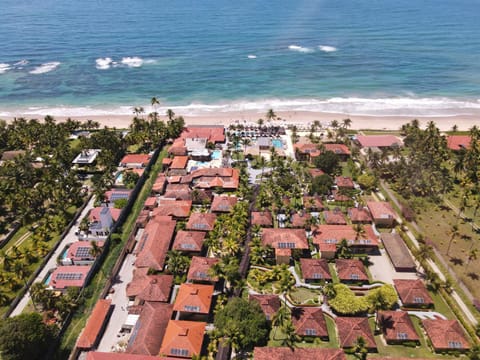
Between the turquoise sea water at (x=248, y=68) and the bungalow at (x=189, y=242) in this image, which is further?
the turquoise sea water at (x=248, y=68)

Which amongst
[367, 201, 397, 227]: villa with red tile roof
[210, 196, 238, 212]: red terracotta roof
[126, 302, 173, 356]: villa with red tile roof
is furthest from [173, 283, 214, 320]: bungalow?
[367, 201, 397, 227]: villa with red tile roof

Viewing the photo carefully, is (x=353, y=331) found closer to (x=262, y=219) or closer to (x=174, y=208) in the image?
(x=262, y=219)

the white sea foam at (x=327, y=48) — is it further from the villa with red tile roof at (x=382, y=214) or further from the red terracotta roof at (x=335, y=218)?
the red terracotta roof at (x=335, y=218)

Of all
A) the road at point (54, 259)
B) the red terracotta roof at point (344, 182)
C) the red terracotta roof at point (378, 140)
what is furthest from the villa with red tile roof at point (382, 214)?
the road at point (54, 259)

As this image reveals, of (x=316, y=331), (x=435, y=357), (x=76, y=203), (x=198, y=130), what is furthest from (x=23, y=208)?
(x=435, y=357)

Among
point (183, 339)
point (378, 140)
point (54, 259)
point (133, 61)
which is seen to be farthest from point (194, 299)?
point (133, 61)

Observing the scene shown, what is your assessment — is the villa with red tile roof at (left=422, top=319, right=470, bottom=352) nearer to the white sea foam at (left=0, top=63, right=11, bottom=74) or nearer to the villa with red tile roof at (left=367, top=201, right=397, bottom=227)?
the villa with red tile roof at (left=367, top=201, right=397, bottom=227)

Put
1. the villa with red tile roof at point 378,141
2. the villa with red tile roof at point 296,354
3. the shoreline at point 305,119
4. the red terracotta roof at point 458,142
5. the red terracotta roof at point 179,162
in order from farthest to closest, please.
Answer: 1. the shoreline at point 305,119
2. the villa with red tile roof at point 378,141
3. the red terracotta roof at point 458,142
4. the red terracotta roof at point 179,162
5. the villa with red tile roof at point 296,354
